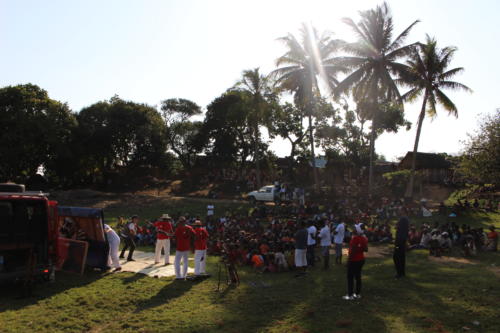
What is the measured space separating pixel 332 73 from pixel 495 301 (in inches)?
897

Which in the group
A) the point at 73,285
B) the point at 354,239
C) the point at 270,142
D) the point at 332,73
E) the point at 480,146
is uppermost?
the point at 332,73

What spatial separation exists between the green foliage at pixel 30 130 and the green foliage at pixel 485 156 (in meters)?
31.8

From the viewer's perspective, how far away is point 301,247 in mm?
10430

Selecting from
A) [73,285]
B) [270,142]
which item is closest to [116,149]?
[270,142]

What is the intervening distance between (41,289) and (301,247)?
648cm

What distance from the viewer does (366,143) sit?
132ft

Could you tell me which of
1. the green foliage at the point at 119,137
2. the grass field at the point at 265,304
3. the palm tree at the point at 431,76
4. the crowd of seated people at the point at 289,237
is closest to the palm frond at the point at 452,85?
the palm tree at the point at 431,76

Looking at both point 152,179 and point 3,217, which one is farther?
point 152,179

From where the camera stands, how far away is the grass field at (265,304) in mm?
6398

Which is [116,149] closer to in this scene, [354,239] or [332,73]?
[332,73]

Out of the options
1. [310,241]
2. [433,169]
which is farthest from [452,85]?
[310,241]

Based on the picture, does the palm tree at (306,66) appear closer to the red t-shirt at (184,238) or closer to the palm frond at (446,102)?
the palm frond at (446,102)

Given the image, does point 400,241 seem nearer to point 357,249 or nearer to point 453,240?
point 357,249

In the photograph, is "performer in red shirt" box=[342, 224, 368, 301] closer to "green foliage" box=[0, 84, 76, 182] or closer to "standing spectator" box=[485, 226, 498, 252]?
"standing spectator" box=[485, 226, 498, 252]
